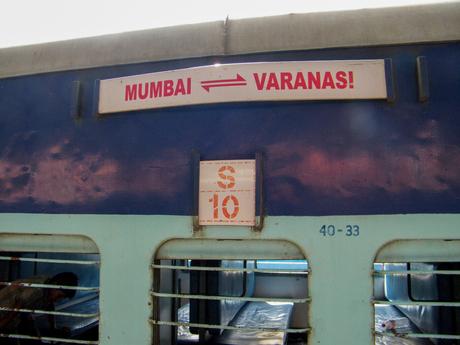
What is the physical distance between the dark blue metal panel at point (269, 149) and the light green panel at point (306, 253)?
0.33ft

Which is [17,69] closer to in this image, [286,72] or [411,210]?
[286,72]

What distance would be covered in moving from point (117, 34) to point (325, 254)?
2.78 metres

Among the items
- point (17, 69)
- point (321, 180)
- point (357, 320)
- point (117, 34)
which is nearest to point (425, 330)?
point (357, 320)

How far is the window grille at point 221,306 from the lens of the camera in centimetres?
312

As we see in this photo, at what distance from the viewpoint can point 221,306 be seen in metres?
5.43

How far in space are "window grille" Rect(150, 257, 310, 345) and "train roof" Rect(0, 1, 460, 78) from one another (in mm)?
1870

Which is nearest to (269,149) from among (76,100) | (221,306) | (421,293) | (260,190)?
(260,190)

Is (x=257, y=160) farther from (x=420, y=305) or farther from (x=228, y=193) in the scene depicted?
(x=420, y=305)

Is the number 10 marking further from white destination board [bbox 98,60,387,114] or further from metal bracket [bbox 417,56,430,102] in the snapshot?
metal bracket [bbox 417,56,430,102]

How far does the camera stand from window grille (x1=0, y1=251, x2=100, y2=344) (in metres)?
3.44

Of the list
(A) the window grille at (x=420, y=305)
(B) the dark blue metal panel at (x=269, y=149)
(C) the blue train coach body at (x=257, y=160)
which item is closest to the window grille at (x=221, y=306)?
(C) the blue train coach body at (x=257, y=160)

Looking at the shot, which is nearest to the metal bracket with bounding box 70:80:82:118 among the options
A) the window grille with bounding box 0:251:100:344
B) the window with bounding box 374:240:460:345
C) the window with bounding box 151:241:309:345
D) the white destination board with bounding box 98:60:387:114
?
the white destination board with bounding box 98:60:387:114

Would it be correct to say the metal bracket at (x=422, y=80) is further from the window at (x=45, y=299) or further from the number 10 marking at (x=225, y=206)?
the window at (x=45, y=299)

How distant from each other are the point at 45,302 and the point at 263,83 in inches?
137
